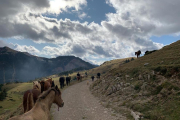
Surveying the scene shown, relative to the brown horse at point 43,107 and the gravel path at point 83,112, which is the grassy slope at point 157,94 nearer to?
the gravel path at point 83,112

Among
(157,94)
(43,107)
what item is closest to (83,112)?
(157,94)

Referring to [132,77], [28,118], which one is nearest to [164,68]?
[132,77]

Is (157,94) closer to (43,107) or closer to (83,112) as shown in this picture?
(83,112)

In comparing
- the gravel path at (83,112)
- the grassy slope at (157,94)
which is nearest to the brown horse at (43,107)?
the gravel path at (83,112)

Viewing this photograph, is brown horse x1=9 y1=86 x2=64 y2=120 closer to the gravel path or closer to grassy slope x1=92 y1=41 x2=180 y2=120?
the gravel path

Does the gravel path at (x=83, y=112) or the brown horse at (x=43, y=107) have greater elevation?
the brown horse at (x=43, y=107)

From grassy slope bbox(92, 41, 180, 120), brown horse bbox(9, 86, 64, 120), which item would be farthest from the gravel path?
brown horse bbox(9, 86, 64, 120)

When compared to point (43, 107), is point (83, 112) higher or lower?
lower

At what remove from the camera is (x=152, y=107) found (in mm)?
11570

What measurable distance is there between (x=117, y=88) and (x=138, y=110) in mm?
8172

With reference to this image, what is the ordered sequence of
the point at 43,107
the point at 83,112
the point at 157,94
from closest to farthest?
the point at 43,107 < the point at 157,94 < the point at 83,112

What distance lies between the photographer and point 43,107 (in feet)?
18.9

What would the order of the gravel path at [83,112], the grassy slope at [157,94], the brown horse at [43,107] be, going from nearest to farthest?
the brown horse at [43,107] < the grassy slope at [157,94] < the gravel path at [83,112]

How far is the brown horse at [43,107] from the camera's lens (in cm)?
474
